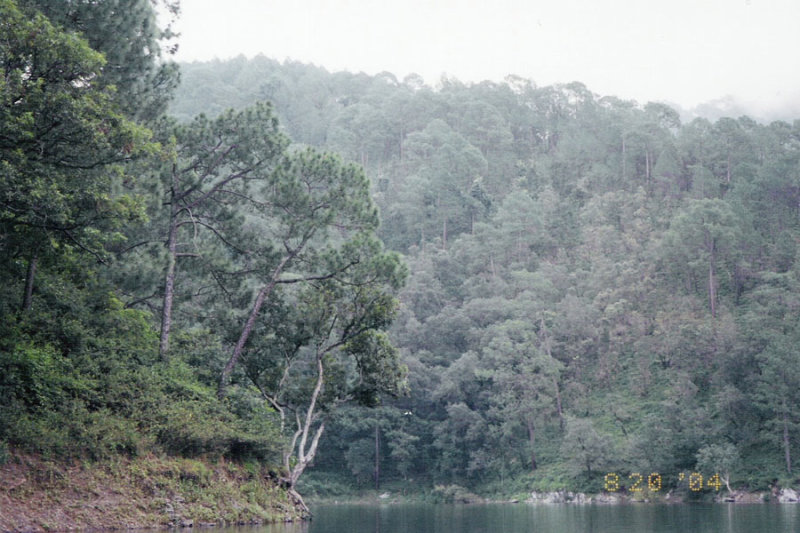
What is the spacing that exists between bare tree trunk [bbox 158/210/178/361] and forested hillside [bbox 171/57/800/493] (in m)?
34.3

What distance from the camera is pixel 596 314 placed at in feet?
197

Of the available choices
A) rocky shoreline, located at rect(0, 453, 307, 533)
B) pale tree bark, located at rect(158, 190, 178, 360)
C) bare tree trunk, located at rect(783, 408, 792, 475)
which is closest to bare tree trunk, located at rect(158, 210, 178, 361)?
pale tree bark, located at rect(158, 190, 178, 360)

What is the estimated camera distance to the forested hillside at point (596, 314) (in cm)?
4844

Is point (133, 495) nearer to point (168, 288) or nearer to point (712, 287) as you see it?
point (168, 288)

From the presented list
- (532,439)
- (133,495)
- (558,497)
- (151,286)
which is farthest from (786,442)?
(133,495)

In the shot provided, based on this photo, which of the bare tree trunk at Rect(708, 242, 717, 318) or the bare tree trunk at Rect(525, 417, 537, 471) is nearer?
the bare tree trunk at Rect(525, 417, 537, 471)

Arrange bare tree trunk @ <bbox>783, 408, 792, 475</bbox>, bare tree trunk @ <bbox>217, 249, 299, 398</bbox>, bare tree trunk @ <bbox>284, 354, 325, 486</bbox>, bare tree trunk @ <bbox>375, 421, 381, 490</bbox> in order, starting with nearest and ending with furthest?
bare tree trunk @ <bbox>217, 249, 299, 398</bbox>
bare tree trunk @ <bbox>284, 354, 325, 486</bbox>
bare tree trunk @ <bbox>783, 408, 792, 475</bbox>
bare tree trunk @ <bbox>375, 421, 381, 490</bbox>

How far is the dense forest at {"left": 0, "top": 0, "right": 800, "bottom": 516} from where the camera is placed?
16.8 meters

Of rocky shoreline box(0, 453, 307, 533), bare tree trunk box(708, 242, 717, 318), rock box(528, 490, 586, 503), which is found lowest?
rock box(528, 490, 586, 503)

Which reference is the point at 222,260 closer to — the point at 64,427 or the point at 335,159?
the point at 335,159

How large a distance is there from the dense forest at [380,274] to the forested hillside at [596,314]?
23 cm

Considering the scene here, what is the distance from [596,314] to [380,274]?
39171 millimetres

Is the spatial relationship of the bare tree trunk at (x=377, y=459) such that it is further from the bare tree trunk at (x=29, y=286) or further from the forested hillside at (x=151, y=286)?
the bare tree trunk at (x=29, y=286)

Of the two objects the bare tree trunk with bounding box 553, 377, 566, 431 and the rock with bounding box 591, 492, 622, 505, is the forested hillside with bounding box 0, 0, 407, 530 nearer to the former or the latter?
the rock with bounding box 591, 492, 622, 505
